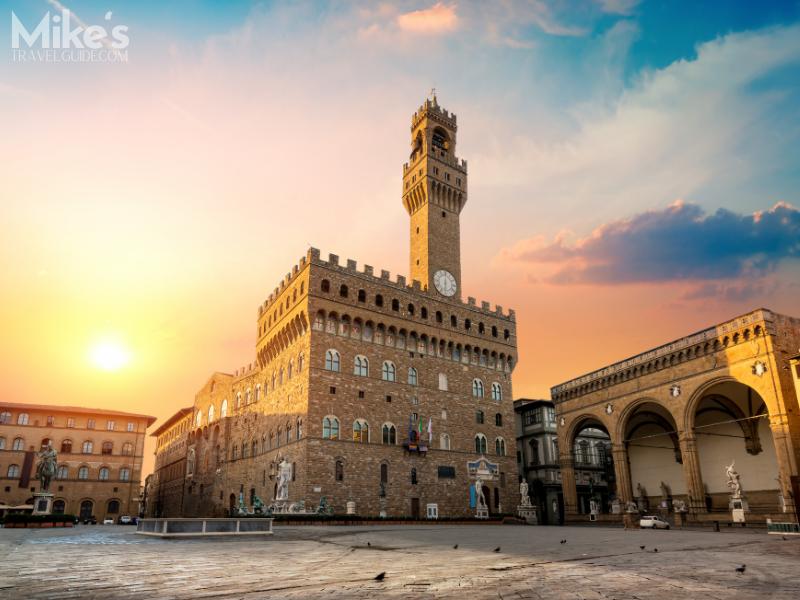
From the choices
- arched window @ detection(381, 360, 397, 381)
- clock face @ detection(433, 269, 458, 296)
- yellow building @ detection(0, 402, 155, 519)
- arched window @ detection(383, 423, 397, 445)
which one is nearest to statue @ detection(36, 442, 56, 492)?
arched window @ detection(383, 423, 397, 445)

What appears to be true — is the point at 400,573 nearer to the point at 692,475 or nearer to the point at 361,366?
the point at 692,475

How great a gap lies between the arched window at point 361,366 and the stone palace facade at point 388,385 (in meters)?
0.09

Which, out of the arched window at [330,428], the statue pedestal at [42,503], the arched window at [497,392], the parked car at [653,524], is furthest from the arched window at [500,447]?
the statue pedestal at [42,503]

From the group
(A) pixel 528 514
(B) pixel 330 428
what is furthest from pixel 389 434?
(A) pixel 528 514

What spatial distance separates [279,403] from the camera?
43.1m

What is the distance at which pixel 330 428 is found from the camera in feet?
125

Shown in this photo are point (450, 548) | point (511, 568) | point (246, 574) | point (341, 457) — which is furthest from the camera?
point (341, 457)

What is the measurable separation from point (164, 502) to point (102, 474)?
408 inches

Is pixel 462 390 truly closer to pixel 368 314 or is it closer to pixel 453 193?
pixel 368 314

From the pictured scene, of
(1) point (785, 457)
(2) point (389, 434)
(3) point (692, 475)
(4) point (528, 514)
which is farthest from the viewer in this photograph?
(4) point (528, 514)

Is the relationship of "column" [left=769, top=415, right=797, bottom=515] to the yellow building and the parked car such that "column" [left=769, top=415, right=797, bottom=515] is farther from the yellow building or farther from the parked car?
the yellow building

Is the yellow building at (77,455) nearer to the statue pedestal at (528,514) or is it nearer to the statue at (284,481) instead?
the statue at (284,481)

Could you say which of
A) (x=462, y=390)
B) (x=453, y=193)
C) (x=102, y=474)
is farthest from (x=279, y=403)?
(x=102, y=474)

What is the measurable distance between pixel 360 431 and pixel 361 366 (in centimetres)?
464
